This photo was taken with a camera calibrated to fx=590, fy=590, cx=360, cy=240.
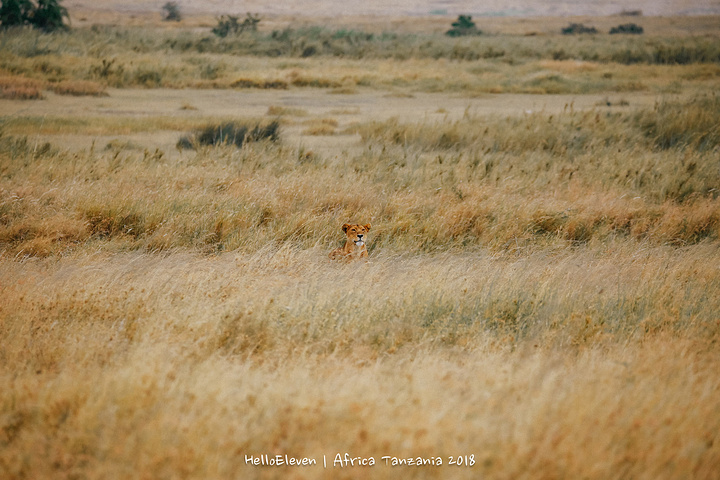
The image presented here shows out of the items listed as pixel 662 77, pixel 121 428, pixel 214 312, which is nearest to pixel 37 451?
pixel 121 428

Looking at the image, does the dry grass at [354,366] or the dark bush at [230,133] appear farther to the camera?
the dark bush at [230,133]

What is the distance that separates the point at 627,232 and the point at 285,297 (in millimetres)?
5061

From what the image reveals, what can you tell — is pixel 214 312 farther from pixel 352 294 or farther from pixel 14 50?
pixel 14 50

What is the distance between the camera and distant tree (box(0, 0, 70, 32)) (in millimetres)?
32344

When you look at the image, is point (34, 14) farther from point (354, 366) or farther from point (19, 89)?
point (354, 366)

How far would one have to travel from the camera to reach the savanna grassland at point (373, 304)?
2.88m

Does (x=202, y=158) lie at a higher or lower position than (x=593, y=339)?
higher

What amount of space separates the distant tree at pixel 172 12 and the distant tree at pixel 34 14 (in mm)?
46849

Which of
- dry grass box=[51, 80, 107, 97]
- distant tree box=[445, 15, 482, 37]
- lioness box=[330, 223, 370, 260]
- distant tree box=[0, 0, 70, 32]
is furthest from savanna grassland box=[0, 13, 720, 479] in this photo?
distant tree box=[445, 15, 482, 37]

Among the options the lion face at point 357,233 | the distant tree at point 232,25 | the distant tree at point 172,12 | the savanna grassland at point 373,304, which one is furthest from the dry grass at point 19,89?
the distant tree at point 172,12

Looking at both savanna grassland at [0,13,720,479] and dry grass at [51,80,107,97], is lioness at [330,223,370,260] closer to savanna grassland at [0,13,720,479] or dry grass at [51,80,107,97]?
savanna grassland at [0,13,720,479]

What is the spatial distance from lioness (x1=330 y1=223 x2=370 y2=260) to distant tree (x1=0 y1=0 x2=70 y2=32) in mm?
34133

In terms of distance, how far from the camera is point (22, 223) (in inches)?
261

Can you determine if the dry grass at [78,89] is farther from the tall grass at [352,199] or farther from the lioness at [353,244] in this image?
the lioness at [353,244]
